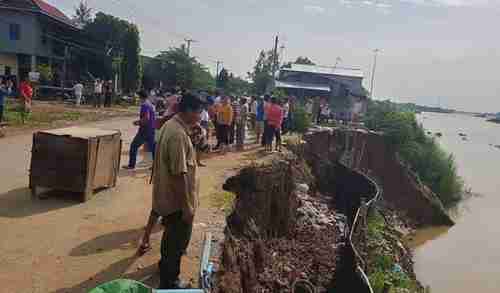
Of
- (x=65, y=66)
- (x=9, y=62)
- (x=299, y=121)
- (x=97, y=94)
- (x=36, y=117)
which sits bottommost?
(x=36, y=117)

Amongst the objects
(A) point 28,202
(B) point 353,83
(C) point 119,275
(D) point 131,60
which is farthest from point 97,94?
(B) point 353,83

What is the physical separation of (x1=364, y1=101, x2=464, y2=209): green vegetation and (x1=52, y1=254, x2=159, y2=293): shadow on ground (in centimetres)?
2475

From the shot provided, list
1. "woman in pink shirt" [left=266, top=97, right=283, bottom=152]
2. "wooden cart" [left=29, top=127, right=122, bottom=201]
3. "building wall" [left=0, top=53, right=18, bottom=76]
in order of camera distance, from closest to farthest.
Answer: "wooden cart" [left=29, top=127, right=122, bottom=201] → "woman in pink shirt" [left=266, top=97, right=283, bottom=152] → "building wall" [left=0, top=53, right=18, bottom=76]

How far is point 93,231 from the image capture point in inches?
208

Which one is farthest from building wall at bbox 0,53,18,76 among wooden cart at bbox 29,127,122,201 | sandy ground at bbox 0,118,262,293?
wooden cart at bbox 29,127,122,201

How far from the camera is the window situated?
27.9 m

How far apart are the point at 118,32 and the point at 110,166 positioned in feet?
99.3

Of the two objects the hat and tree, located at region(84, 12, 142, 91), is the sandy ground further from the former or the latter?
tree, located at region(84, 12, 142, 91)

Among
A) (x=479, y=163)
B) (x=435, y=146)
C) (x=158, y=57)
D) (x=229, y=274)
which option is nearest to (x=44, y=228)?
(x=229, y=274)

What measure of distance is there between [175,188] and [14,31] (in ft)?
97.5

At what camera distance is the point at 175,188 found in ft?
12.2

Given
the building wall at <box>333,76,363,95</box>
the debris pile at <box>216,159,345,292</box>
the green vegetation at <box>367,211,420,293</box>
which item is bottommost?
the green vegetation at <box>367,211,420,293</box>

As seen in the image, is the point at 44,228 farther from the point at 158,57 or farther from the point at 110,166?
the point at 158,57

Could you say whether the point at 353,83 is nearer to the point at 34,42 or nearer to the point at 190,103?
the point at 34,42
